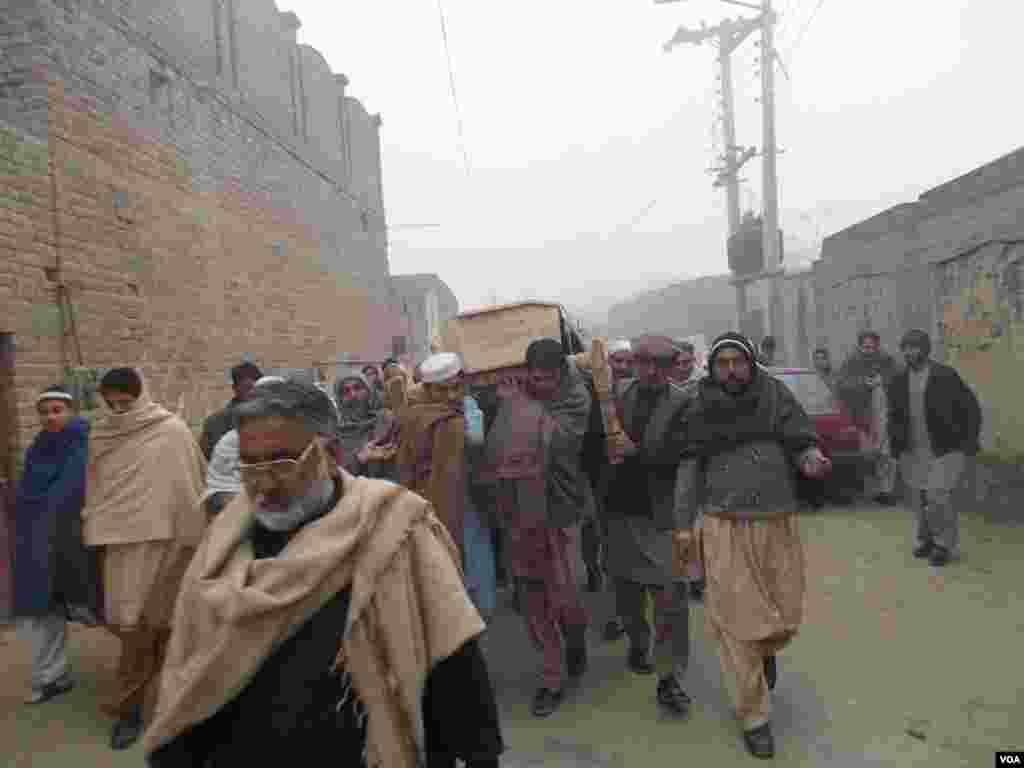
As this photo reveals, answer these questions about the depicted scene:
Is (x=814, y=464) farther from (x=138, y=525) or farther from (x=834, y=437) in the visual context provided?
(x=834, y=437)

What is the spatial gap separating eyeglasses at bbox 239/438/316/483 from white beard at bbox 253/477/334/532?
0.16ft

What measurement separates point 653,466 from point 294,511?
272cm

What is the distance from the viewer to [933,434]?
6.05 m

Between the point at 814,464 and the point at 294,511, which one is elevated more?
the point at 294,511

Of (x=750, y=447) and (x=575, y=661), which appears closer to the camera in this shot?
(x=750, y=447)

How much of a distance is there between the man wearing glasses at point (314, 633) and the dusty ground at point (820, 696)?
2.17 m

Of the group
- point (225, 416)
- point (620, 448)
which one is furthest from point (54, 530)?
point (620, 448)

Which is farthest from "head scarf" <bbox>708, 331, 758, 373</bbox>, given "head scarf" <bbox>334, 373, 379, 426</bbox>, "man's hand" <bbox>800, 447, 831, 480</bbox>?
"head scarf" <bbox>334, 373, 379, 426</bbox>

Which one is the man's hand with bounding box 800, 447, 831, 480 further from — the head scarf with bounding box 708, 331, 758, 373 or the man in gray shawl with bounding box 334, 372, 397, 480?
the man in gray shawl with bounding box 334, 372, 397, 480

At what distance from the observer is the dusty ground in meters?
3.53

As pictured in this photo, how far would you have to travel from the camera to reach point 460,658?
64.2 inches

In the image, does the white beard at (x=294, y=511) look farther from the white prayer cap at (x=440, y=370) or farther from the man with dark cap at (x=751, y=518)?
the white prayer cap at (x=440, y=370)

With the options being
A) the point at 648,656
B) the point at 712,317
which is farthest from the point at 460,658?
the point at 712,317

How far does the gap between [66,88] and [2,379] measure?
2.41 meters
